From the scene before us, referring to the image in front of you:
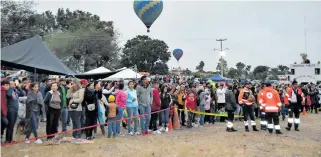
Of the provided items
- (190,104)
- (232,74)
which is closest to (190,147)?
(190,104)

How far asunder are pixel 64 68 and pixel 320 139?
10898mm

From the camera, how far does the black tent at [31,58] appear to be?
1435 centimetres

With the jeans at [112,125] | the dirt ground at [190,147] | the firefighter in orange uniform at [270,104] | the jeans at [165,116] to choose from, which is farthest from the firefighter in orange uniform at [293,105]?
the jeans at [112,125]

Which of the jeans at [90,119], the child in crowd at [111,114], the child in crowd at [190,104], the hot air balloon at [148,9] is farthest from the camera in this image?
the hot air balloon at [148,9]

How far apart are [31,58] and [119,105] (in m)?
5.35

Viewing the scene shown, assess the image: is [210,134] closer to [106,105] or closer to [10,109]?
[106,105]

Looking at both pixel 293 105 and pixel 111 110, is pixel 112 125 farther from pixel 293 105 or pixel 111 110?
pixel 293 105

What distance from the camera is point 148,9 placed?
82.7 ft

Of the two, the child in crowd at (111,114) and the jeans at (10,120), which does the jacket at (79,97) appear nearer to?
the child in crowd at (111,114)

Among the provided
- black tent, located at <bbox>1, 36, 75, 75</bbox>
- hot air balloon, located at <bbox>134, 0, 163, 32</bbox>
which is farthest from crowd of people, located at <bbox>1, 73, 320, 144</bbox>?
hot air balloon, located at <bbox>134, 0, 163, 32</bbox>

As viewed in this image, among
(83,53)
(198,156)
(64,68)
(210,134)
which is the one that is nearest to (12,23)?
(83,53)

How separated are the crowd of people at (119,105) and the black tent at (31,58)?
3.97ft

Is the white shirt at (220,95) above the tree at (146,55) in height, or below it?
below

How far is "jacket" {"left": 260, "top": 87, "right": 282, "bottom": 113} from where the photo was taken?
42.5 feet
